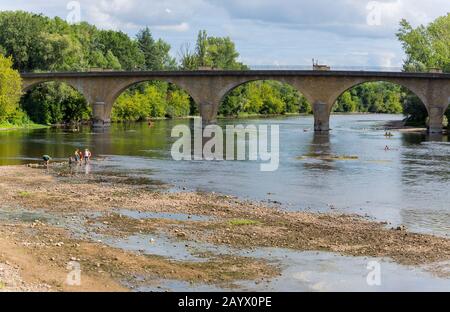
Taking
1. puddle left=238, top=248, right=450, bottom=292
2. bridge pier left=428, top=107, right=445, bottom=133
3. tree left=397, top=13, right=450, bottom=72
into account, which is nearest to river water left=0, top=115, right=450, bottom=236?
puddle left=238, top=248, right=450, bottom=292

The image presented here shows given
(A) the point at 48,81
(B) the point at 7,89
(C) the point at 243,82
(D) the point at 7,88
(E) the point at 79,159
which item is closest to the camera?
(E) the point at 79,159

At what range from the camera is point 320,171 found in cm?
4612

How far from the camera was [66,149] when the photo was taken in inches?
2345

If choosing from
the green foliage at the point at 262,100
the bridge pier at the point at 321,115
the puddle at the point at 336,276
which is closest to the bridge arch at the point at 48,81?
the bridge pier at the point at 321,115

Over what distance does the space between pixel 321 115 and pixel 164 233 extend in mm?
65035

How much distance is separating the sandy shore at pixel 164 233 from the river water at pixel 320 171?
2698 millimetres

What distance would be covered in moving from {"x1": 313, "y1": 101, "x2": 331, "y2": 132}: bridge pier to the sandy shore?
5411cm

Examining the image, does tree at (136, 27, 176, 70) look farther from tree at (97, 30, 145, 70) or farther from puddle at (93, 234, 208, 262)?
puddle at (93, 234, 208, 262)

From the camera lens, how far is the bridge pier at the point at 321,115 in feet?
288

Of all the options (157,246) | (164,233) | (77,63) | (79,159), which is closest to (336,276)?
(157,246)

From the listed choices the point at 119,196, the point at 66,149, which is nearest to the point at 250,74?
the point at 66,149

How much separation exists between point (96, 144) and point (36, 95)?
35.8 metres

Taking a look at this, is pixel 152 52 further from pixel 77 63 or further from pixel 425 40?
pixel 425 40

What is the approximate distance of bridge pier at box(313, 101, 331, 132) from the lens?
288 feet
